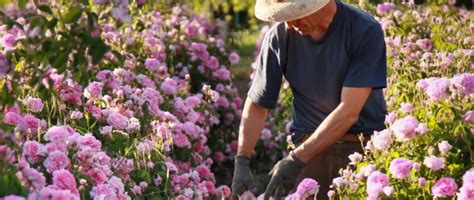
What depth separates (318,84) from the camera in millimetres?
4066

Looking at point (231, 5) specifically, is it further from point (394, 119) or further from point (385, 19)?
point (394, 119)

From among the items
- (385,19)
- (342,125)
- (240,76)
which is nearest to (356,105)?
(342,125)

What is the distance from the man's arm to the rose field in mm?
118

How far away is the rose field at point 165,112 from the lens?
113 inches

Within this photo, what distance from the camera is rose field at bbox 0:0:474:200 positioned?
287 centimetres

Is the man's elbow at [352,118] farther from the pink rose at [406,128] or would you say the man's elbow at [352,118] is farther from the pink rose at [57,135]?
the pink rose at [57,135]

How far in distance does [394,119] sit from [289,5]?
567 millimetres

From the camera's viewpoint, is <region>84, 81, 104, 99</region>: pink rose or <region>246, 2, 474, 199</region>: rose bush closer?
<region>246, 2, 474, 199</region>: rose bush

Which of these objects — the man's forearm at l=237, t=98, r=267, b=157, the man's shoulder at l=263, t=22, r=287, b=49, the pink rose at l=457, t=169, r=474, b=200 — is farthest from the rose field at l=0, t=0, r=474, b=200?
the man's shoulder at l=263, t=22, r=287, b=49

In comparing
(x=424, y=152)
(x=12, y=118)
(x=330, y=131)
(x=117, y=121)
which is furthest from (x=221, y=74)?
(x=424, y=152)

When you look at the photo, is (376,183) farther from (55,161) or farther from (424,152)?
(55,161)

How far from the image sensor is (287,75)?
415 cm

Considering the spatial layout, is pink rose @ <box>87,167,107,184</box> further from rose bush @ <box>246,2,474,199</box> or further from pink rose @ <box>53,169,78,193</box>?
rose bush @ <box>246,2,474,199</box>

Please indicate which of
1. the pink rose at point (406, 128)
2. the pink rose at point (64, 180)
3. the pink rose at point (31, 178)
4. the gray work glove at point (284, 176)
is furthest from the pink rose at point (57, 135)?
the pink rose at point (406, 128)
